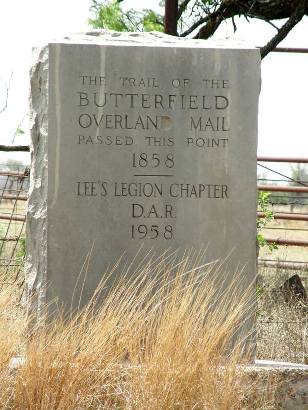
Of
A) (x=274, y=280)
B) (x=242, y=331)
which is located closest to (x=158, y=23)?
(x=274, y=280)

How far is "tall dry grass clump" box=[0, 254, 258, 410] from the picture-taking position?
5.62 meters

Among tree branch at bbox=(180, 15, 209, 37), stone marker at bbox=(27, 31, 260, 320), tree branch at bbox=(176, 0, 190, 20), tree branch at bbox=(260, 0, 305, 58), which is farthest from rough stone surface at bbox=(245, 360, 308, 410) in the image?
tree branch at bbox=(176, 0, 190, 20)

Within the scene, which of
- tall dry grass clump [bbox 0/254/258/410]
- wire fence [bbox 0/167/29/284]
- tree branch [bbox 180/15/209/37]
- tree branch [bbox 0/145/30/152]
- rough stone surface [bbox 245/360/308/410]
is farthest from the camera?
tree branch [bbox 180/15/209/37]

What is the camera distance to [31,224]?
22.1ft

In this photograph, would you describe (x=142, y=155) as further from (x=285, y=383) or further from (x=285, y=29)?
(x=285, y=29)

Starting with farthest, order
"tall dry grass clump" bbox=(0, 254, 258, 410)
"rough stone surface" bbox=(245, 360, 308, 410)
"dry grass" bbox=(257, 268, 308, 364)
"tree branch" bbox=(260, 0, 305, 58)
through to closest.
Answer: "tree branch" bbox=(260, 0, 305, 58), "dry grass" bbox=(257, 268, 308, 364), "rough stone surface" bbox=(245, 360, 308, 410), "tall dry grass clump" bbox=(0, 254, 258, 410)

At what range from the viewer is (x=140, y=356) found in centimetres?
589

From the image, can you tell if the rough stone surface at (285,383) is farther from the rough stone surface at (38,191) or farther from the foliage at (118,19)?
the foliage at (118,19)

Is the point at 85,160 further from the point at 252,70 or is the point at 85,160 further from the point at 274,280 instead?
the point at 274,280

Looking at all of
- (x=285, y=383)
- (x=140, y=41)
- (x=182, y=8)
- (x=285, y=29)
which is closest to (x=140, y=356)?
(x=285, y=383)

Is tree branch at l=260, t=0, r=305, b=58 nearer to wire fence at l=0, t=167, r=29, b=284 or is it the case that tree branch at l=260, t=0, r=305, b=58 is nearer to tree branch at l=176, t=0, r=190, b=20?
tree branch at l=176, t=0, r=190, b=20

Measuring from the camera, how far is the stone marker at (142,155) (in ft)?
21.7

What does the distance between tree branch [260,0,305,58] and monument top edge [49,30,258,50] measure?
296 centimetres

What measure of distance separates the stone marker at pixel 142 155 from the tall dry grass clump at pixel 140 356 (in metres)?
0.26
